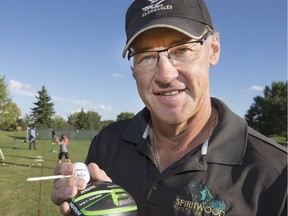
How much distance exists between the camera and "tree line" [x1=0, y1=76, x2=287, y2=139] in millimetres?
76688

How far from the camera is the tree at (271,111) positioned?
255 ft

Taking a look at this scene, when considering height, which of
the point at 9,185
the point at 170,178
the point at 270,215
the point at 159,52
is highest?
the point at 159,52

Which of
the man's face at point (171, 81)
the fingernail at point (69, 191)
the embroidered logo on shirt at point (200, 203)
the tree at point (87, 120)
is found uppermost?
the tree at point (87, 120)

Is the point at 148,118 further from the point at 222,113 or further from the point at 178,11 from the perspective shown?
the point at 178,11

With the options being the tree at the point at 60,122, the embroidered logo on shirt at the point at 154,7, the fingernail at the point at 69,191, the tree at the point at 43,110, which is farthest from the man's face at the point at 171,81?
the tree at the point at 60,122

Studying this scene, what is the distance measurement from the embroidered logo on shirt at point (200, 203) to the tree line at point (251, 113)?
77.5 meters

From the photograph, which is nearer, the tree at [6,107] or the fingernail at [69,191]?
the fingernail at [69,191]

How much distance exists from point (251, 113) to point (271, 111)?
739 centimetres

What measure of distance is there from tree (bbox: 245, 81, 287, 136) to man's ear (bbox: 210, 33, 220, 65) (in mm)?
77015

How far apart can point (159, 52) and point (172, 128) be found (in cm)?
65

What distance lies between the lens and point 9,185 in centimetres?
1479

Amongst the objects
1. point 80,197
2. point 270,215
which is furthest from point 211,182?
point 80,197

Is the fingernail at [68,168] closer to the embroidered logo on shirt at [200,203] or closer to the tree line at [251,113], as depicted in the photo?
the embroidered logo on shirt at [200,203]

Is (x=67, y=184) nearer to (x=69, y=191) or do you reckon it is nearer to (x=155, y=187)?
(x=69, y=191)
